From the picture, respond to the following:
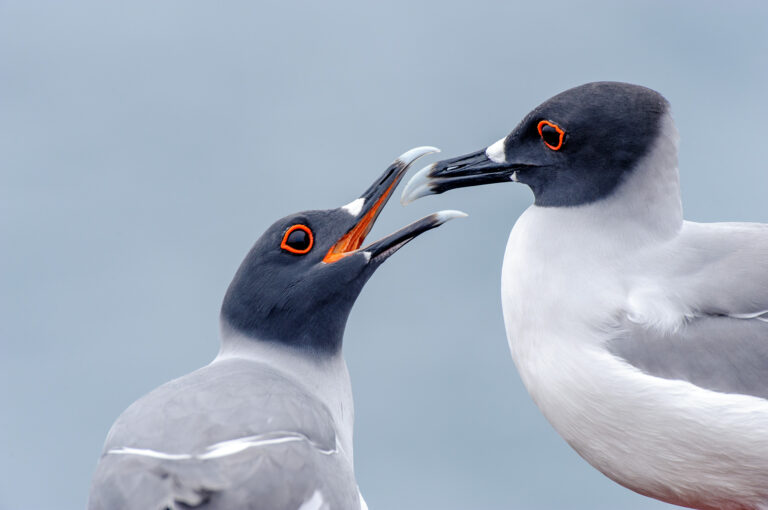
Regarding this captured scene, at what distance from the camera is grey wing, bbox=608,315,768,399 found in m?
3.75

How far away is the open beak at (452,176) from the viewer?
4285mm

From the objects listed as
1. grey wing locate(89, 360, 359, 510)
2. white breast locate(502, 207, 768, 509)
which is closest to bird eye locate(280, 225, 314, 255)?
grey wing locate(89, 360, 359, 510)

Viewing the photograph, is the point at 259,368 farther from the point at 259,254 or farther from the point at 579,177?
the point at 579,177

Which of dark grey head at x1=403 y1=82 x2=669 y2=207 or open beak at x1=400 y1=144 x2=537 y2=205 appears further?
open beak at x1=400 y1=144 x2=537 y2=205

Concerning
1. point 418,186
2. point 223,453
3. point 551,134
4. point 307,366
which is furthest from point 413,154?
point 223,453

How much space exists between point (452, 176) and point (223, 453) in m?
1.63

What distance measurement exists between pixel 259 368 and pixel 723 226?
1.89 metres

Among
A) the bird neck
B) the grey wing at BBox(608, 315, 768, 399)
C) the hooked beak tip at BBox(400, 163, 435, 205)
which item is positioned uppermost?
the hooked beak tip at BBox(400, 163, 435, 205)

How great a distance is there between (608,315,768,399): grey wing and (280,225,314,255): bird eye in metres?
1.20

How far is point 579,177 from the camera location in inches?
160

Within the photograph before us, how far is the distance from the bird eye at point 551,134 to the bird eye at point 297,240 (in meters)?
0.96

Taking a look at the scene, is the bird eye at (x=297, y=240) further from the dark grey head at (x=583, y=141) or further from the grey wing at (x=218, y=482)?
the grey wing at (x=218, y=482)

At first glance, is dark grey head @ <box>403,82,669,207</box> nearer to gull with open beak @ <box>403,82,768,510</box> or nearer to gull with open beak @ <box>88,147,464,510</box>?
gull with open beak @ <box>403,82,768,510</box>

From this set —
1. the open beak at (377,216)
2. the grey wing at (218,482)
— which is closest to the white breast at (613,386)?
the open beak at (377,216)
